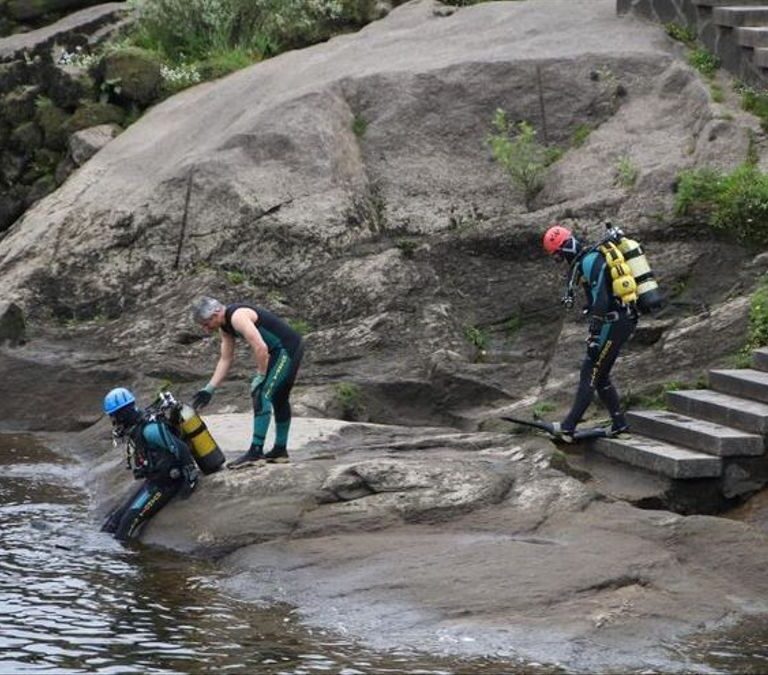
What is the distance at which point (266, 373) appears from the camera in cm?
1488

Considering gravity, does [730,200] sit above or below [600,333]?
above

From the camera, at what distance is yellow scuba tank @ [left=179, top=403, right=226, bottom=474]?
48.1ft

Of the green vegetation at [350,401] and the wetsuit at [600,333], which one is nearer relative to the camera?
the wetsuit at [600,333]

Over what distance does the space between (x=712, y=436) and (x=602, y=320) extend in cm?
159

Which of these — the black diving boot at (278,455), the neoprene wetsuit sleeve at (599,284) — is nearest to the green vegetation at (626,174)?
the neoprene wetsuit sleeve at (599,284)

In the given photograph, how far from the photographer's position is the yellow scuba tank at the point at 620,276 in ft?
49.4

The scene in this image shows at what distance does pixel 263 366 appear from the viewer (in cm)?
1477

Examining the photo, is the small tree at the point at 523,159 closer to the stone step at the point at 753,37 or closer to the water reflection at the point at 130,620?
the stone step at the point at 753,37

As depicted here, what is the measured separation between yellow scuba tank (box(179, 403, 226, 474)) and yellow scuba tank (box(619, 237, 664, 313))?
3.94m

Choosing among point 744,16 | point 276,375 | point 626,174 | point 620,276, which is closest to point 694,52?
point 744,16

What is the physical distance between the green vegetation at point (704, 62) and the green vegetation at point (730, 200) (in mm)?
2071

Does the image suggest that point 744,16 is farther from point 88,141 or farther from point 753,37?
point 88,141

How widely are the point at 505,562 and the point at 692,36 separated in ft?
35.3

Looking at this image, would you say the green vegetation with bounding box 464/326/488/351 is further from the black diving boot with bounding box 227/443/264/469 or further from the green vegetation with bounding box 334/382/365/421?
the black diving boot with bounding box 227/443/264/469
